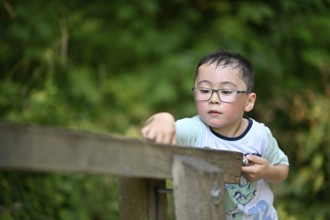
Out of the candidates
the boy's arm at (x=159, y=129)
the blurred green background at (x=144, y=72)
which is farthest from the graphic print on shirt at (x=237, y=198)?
the blurred green background at (x=144, y=72)

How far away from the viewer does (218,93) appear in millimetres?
2295

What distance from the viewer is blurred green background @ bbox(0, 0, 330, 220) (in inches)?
174

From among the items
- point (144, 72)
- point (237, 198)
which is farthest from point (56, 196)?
point (144, 72)

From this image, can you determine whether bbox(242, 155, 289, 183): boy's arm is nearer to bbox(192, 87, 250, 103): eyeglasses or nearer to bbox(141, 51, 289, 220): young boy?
bbox(141, 51, 289, 220): young boy

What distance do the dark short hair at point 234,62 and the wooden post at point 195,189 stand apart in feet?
1.90

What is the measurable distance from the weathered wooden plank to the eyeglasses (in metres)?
0.45

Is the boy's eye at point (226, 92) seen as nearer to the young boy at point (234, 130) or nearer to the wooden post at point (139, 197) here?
the young boy at point (234, 130)

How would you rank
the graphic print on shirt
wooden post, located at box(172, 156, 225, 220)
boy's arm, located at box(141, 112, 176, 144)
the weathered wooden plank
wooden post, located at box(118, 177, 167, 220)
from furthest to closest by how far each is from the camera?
the graphic print on shirt, wooden post, located at box(118, 177, 167, 220), boy's arm, located at box(141, 112, 176, 144), wooden post, located at box(172, 156, 225, 220), the weathered wooden plank

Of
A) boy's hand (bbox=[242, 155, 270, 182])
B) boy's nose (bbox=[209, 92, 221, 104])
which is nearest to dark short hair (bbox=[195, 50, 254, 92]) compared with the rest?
boy's nose (bbox=[209, 92, 221, 104])

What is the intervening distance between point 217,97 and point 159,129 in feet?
1.29

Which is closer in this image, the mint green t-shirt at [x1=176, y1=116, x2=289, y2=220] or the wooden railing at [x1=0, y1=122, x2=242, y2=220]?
the wooden railing at [x1=0, y1=122, x2=242, y2=220]

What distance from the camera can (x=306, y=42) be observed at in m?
6.15

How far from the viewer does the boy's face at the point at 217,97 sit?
230 centimetres

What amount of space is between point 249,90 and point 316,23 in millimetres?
3858
